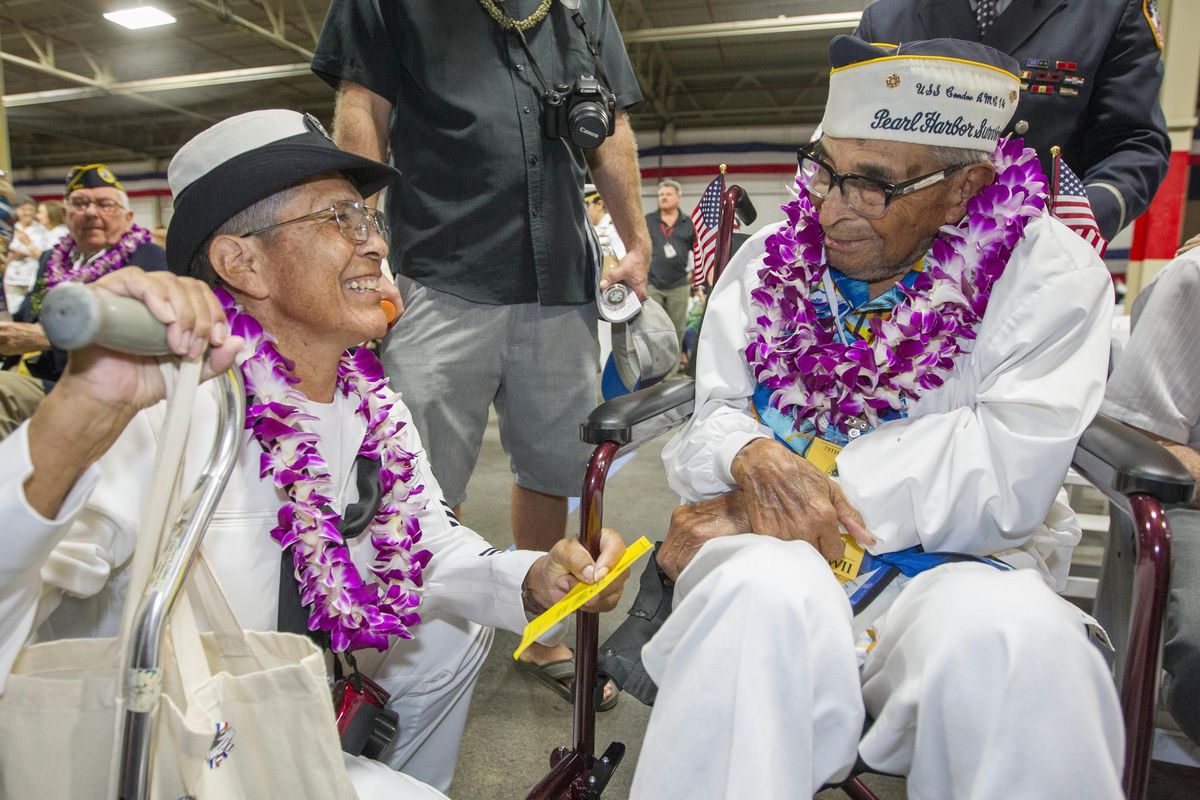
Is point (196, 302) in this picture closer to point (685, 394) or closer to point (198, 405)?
point (198, 405)

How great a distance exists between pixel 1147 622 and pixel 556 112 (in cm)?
165

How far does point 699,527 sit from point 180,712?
811 millimetres

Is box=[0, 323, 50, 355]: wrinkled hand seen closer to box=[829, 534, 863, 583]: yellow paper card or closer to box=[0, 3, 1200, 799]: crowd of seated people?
box=[0, 3, 1200, 799]: crowd of seated people

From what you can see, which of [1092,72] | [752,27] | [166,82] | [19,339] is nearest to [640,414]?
[1092,72]

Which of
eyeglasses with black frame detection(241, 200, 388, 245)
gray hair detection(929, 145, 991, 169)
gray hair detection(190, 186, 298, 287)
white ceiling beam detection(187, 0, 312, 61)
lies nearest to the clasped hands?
gray hair detection(929, 145, 991, 169)

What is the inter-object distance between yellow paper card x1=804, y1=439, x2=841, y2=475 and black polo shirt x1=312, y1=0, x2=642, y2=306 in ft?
2.93

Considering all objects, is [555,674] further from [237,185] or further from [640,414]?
[237,185]

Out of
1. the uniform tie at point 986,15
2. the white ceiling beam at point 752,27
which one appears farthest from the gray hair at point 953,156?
the white ceiling beam at point 752,27

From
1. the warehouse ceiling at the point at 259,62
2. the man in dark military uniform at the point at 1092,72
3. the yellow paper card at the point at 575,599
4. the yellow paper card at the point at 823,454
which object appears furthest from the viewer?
the warehouse ceiling at the point at 259,62

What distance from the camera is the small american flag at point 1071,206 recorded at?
5.12 ft

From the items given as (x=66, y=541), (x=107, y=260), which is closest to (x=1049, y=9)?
(x=66, y=541)

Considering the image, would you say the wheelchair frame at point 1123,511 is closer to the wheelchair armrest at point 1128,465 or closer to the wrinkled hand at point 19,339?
the wheelchair armrest at point 1128,465

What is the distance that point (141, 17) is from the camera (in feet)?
31.1

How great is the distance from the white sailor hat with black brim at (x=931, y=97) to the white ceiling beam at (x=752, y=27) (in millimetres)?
8787
